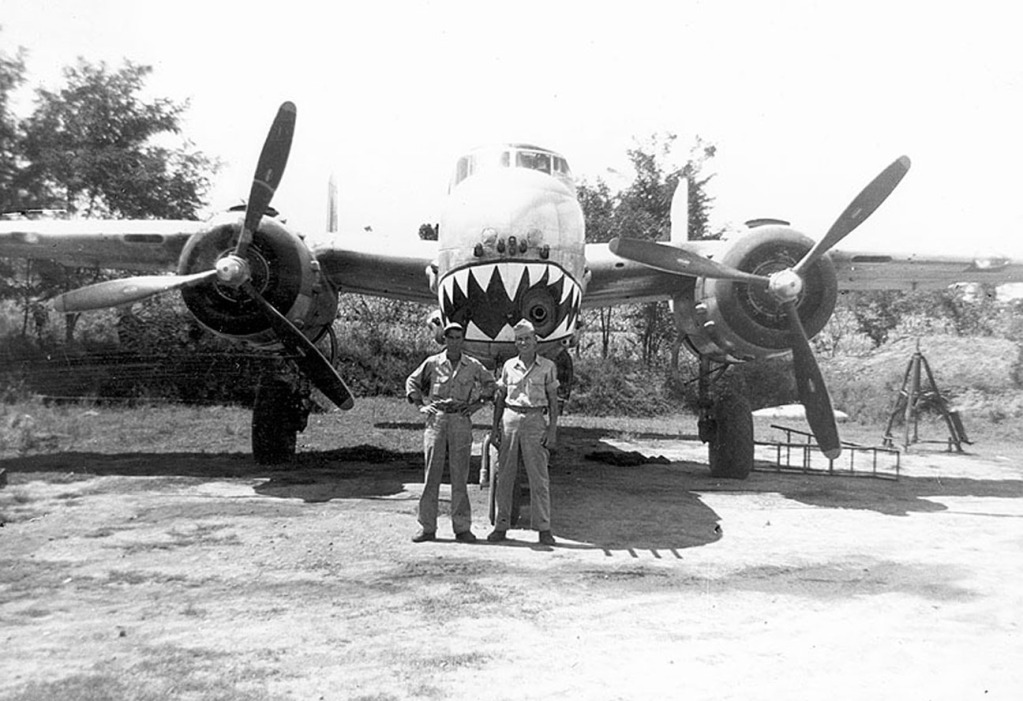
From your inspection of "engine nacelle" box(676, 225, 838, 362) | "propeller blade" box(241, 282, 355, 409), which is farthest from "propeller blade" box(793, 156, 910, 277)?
"propeller blade" box(241, 282, 355, 409)

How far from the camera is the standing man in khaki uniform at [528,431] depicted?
6.99 metres

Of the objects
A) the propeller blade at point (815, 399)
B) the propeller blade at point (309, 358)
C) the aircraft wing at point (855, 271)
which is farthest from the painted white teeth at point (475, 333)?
the propeller blade at point (815, 399)

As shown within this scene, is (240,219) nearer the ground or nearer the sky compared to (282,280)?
nearer the sky

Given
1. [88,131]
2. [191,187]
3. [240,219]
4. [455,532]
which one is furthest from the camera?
[191,187]

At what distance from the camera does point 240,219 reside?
31.9ft

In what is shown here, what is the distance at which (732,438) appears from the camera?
11148 mm

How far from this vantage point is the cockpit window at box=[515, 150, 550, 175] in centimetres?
916

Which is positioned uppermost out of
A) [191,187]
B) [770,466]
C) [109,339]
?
[191,187]

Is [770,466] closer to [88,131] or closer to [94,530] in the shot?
[94,530]

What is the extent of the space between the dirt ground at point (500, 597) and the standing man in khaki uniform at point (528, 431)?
29cm

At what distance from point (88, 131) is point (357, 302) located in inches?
355

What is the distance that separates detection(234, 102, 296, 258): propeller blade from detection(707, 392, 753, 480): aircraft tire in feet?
20.8

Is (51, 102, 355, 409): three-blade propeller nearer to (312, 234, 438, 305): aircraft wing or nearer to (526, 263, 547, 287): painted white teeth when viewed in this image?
(312, 234, 438, 305): aircraft wing

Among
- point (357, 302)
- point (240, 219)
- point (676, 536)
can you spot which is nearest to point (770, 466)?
point (676, 536)
